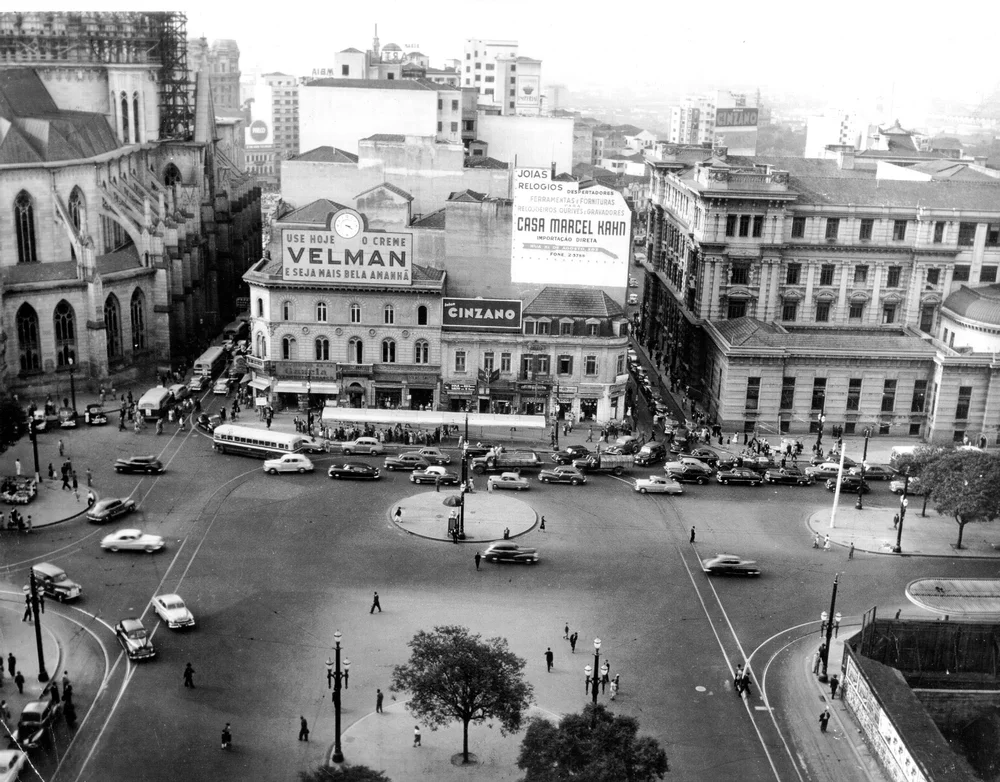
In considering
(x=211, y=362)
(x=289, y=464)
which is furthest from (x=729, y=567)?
(x=211, y=362)

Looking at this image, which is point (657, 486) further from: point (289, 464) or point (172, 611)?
point (172, 611)

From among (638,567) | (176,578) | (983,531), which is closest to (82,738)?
(176,578)

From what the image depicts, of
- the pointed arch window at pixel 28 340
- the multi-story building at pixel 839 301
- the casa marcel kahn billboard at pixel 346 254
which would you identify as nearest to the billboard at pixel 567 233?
the casa marcel kahn billboard at pixel 346 254

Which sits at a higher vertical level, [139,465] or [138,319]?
[138,319]

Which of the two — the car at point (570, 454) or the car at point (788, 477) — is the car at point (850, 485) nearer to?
the car at point (788, 477)

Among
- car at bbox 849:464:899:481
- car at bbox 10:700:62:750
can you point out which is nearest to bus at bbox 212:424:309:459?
car at bbox 10:700:62:750

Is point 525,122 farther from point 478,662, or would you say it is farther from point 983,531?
point 478,662
